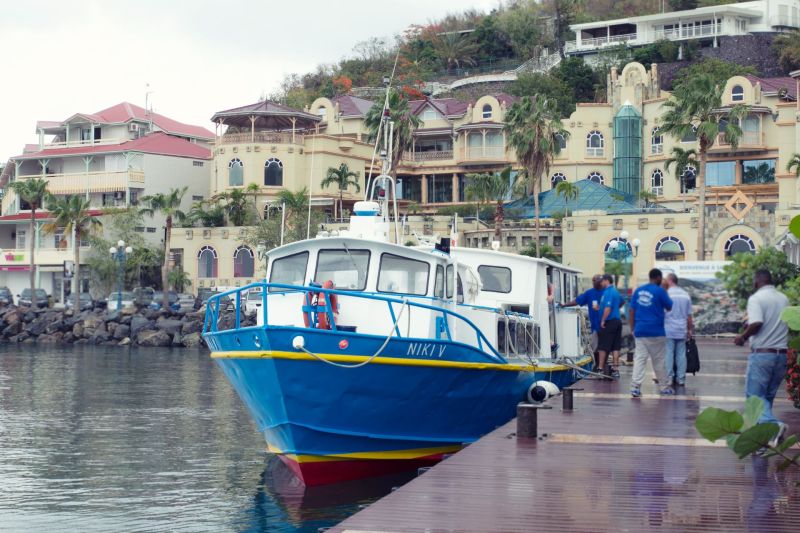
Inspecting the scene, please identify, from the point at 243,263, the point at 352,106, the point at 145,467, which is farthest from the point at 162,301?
the point at 145,467

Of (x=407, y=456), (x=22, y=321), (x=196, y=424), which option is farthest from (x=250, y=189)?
(x=407, y=456)

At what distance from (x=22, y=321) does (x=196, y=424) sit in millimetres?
44456

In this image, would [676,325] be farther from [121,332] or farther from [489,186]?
[489,186]

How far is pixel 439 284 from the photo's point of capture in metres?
19.3

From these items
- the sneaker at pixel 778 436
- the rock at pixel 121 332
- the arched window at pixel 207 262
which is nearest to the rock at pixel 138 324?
the rock at pixel 121 332

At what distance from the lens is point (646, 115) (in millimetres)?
76312

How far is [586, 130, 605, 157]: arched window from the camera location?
76.6m

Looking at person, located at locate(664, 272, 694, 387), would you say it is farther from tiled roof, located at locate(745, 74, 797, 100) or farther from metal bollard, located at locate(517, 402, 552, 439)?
tiled roof, located at locate(745, 74, 797, 100)

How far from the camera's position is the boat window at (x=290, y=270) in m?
19.2

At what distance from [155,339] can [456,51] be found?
61997 mm

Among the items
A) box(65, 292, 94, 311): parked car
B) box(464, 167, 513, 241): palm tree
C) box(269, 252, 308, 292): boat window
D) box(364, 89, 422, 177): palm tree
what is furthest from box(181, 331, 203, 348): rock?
box(269, 252, 308, 292): boat window

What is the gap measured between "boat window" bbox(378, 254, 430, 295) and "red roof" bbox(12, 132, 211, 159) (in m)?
61.4

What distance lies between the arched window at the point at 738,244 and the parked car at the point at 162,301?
30158mm

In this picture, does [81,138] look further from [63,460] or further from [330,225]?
[63,460]
